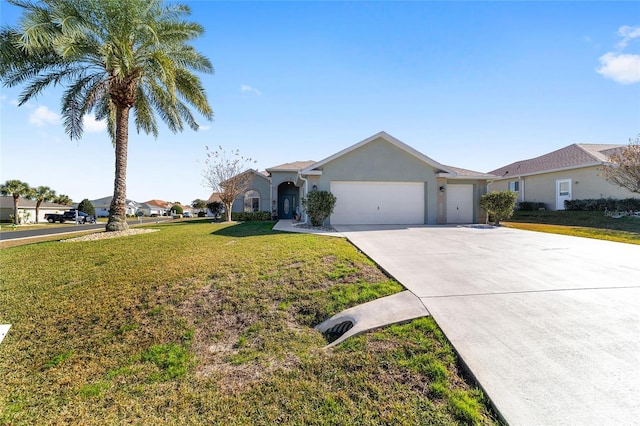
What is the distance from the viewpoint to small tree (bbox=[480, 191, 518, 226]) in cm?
1510

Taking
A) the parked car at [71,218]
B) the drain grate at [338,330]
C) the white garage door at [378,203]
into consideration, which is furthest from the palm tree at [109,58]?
the parked car at [71,218]

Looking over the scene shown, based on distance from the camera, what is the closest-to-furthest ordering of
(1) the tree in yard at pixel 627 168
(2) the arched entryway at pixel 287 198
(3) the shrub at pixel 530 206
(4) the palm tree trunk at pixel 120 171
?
(4) the palm tree trunk at pixel 120 171, (1) the tree in yard at pixel 627 168, (3) the shrub at pixel 530 206, (2) the arched entryway at pixel 287 198

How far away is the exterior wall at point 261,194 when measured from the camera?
81.3 ft

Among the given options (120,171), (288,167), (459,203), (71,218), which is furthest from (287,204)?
(71,218)

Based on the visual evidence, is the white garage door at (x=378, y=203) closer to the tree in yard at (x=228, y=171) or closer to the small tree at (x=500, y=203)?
the small tree at (x=500, y=203)

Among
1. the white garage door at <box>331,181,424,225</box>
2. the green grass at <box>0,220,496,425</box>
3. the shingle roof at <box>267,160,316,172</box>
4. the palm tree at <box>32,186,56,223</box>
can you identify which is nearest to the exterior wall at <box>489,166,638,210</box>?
the white garage door at <box>331,181,424,225</box>

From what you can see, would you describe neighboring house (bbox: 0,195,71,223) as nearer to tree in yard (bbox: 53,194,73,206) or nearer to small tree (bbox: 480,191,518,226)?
tree in yard (bbox: 53,194,73,206)

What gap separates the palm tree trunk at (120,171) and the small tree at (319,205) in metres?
9.07

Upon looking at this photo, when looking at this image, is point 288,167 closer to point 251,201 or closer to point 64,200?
point 251,201

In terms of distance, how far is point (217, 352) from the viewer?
13.7ft

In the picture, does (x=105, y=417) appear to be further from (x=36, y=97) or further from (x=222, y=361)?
(x=36, y=97)

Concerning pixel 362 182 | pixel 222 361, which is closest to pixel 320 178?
pixel 362 182

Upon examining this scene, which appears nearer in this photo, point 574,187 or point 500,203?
point 500,203

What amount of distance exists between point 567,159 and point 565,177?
1.47 metres
